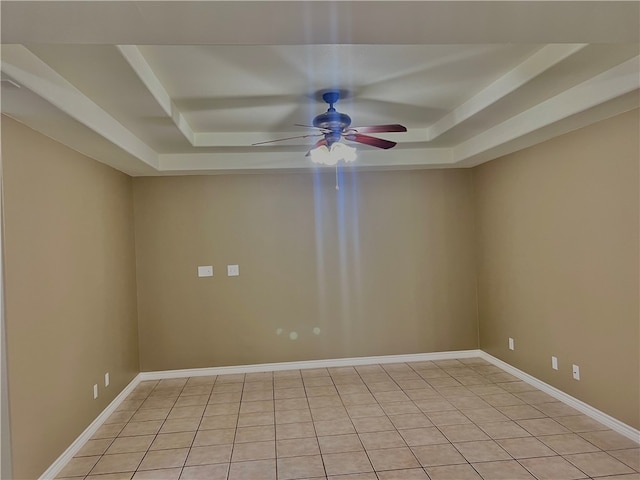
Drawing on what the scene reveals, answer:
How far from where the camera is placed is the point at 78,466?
9.44 ft

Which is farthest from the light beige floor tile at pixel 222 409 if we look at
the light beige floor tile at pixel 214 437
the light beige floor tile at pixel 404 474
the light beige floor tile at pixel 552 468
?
the light beige floor tile at pixel 552 468

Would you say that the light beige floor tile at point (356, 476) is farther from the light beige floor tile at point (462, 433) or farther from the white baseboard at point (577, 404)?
the white baseboard at point (577, 404)

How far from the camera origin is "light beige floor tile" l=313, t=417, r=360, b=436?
3.25 meters

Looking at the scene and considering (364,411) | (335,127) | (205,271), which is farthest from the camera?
(205,271)

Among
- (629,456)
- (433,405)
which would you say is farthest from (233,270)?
(629,456)

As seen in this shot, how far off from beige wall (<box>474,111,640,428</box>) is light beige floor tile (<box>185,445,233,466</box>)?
110 inches

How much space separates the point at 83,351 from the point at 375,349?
3.04m

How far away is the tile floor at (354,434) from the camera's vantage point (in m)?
2.71

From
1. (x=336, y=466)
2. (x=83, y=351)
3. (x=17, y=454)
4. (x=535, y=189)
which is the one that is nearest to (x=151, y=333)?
(x=83, y=351)

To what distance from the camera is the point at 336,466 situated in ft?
9.07

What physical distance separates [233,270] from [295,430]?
2.04 m

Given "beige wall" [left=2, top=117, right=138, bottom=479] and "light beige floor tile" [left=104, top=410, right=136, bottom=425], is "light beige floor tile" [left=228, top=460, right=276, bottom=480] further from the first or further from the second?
"light beige floor tile" [left=104, top=410, right=136, bottom=425]

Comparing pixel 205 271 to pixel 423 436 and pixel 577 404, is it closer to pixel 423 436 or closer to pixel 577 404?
pixel 423 436

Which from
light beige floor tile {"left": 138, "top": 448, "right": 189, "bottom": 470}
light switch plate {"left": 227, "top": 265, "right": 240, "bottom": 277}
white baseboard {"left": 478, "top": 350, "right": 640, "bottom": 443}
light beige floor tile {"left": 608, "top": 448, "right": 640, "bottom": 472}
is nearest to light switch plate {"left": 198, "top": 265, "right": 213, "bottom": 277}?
light switch plate {"left": 227, "top": 265, "right": 240, "bottom": 277}
